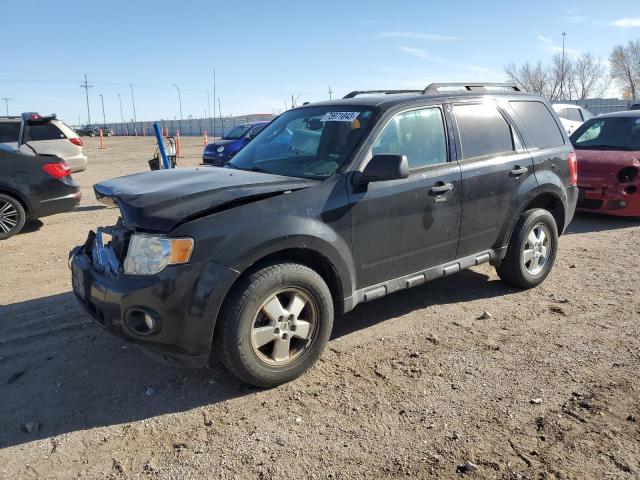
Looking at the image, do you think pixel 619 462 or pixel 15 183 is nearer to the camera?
pixel 619 462

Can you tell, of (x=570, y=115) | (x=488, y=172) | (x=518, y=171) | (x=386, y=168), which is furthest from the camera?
(x=570, y=115)

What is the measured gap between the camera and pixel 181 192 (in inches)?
135

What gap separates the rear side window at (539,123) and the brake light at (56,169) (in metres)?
6.39

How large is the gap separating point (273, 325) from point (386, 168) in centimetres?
128

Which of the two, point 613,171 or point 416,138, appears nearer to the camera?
point 416,138

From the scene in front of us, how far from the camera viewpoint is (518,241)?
198 inches

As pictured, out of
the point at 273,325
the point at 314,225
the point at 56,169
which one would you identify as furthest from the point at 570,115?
the point at 273,325

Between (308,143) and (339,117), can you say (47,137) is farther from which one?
(339,117)

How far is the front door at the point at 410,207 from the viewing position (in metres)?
3.87

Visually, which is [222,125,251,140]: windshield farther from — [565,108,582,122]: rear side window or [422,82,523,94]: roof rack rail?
[422,82,523,94]: roof rack rail

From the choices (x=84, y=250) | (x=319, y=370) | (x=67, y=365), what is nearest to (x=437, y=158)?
(x=319, y=370)

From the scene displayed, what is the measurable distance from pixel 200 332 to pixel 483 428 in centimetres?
171

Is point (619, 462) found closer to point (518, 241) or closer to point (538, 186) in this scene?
point (518, 241)

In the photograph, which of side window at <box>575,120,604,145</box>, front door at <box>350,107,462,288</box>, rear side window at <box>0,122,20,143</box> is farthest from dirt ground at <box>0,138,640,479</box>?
rear side window at <box>0,122,20,143</box>
